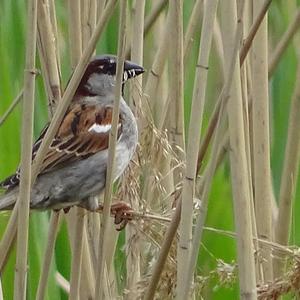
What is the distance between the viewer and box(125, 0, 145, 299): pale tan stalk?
79.0 inches

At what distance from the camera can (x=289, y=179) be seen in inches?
88.7

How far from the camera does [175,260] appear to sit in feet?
6.08

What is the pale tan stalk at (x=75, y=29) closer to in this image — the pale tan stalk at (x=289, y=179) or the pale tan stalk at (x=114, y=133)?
the pale tan stalk at (x=114, y=133)

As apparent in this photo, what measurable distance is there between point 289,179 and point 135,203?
0.45 metres

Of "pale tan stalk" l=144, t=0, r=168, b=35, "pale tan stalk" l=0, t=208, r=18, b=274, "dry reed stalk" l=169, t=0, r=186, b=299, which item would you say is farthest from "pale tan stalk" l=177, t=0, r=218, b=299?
"pale tan stalk" l=144, t=0, r=168, b=35

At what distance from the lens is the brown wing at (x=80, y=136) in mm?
2246

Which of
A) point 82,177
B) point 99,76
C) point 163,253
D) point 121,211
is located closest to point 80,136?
point 82,177

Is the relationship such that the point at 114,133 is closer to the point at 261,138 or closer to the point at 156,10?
the point at 261,138

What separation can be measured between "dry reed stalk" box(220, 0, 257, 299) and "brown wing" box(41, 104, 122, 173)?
2.18 feet

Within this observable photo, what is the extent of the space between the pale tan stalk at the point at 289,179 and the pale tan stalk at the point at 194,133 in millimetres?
581

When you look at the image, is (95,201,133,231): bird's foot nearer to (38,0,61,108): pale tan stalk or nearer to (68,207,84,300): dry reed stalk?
(68,207,84,300): dry reed stalk

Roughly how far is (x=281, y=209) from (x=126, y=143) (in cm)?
42

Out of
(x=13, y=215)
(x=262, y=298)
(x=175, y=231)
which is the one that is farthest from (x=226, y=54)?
(x=13, y=215)

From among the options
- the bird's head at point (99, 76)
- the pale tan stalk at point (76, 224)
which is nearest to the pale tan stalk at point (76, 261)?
the pale tan stalk at point (76, 224)
